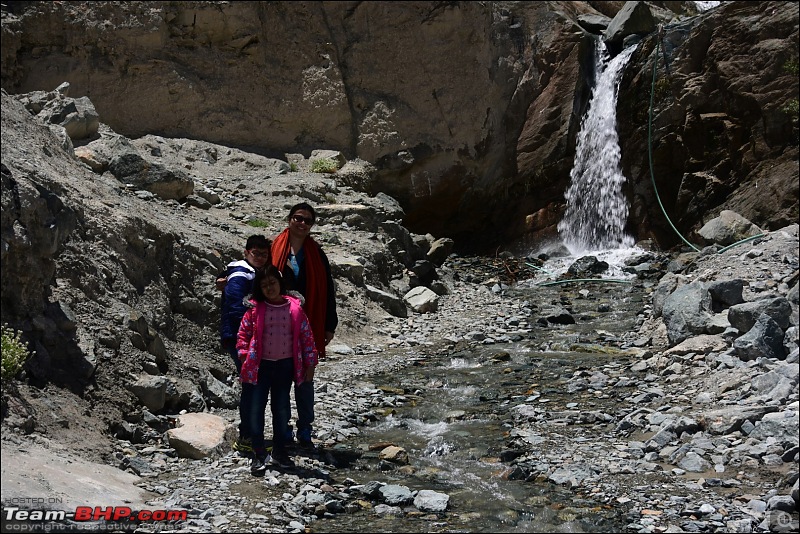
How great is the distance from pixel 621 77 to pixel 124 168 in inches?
448

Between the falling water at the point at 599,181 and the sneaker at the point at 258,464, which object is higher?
the falling water at the point at 599,181

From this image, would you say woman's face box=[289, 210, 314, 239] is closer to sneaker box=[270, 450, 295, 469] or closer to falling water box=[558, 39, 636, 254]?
sneaker box=[270, 450, 295, 469]

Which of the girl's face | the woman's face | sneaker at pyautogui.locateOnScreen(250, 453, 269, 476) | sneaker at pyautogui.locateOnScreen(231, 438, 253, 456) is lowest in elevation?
sneaker at pyautogui.locateOnScreen(250, 453, 269, 476)

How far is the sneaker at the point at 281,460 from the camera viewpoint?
588 centimetres

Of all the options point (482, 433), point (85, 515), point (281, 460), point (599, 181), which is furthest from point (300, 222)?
point (599, 181)

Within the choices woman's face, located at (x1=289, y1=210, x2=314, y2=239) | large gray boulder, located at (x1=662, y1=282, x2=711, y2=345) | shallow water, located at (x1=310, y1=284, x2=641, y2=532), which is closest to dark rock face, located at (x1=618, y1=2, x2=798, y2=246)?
shallow water, located at (x1=310, y1=284, x2=641, y2=532)

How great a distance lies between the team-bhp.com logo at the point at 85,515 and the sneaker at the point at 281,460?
106 cm

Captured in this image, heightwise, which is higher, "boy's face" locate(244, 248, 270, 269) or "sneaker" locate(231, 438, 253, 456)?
"boy's face" locate(244, 248, 270, 269)

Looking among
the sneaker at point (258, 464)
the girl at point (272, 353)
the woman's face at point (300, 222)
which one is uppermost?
the woman's face at point (300, 222)

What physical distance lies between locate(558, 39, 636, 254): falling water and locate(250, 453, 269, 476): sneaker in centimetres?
1307

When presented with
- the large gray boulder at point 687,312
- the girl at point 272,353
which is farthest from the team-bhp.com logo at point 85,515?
the large gray boulder at point 687,312

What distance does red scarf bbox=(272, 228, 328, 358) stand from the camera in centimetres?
638

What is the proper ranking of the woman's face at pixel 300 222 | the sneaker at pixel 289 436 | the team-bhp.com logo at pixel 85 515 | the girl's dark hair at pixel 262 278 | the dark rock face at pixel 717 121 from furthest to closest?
the dark rock face at pixel 717 121 → the woman's face at pixel 300 222 → the sneaker at pixel 289 436 → the girl's dark hair at pixel 262 278 → the team-bhp.com logo at pixel 85 515

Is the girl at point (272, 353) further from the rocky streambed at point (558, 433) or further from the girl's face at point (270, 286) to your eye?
the rocky streambed at point (558, 433)
